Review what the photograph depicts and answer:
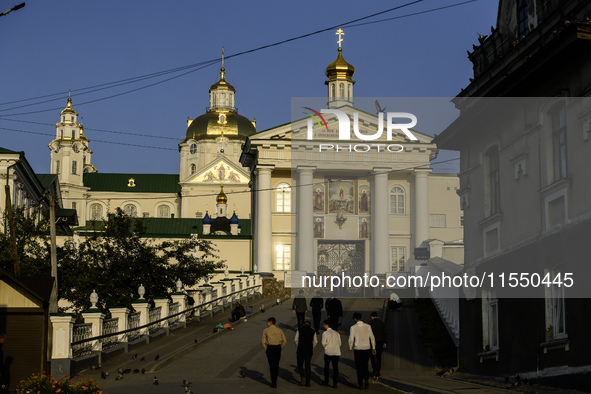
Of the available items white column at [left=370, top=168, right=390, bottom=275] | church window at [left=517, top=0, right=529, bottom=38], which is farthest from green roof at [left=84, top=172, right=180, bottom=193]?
church window at [left=517, top=0, right=529, bottom=38]

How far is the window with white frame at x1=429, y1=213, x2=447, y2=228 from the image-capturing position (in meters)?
67.4

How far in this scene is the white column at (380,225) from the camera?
6575 centimetres

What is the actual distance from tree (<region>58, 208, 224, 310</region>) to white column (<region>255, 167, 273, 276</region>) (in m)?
23.3

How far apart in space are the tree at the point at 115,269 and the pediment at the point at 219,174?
261 feet

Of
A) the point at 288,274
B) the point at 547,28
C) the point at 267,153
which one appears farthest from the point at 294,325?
the point at 267,153

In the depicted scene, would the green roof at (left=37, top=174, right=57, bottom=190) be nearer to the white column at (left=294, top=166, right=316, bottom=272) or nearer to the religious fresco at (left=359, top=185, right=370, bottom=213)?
the white column at (left=294, top=166, right=316, bottom=272)

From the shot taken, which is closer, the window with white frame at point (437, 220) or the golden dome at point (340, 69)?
the window with white frame at point (437, 220)

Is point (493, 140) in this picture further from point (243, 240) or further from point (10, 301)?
point (243, 240)

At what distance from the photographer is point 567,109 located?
55.0 ft

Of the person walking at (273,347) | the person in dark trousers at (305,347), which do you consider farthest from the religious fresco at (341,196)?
the person walking at (273,347)

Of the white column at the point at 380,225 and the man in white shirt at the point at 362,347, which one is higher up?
the white column at the point at 380,225

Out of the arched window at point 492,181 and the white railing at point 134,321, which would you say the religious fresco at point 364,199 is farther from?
the arched window at point 492,181

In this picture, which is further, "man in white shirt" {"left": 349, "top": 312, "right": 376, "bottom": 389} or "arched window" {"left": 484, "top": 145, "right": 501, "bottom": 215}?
"arched window" {"left": 484, "top": 145, "right": 501, "bottom": 215}

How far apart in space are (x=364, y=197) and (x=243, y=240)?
29.6 ft
